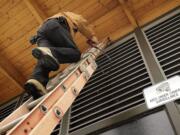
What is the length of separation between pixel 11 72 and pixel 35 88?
132 inches

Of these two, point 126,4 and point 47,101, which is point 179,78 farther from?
point 126,4

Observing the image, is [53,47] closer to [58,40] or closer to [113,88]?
[58,40]

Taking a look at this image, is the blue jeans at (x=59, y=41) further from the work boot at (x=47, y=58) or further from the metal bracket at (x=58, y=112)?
the metal bracket at (x=58, y=112)

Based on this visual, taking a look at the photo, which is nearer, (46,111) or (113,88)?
(46,111)

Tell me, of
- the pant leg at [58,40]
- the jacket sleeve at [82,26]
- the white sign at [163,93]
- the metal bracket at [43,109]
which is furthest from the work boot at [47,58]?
the jacket sleeve at [82,26]

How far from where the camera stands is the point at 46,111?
2.11m

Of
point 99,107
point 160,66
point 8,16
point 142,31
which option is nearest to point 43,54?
point 99,107

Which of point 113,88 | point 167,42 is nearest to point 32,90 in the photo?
point 113,88

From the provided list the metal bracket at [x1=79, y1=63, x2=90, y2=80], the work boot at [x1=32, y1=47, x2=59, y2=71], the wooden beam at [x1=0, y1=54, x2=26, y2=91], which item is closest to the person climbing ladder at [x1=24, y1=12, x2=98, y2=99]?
the work boot at [x1=32, y1=47, x2=59, y2=71]

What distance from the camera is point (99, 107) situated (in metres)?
3.59

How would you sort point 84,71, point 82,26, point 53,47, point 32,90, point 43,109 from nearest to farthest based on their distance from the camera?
point 43,109, point 32,90, point 53,47, point 84,71, point 82,26

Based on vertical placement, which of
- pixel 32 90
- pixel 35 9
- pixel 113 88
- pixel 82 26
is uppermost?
pixel 35 9

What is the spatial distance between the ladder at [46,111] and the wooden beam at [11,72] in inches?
112

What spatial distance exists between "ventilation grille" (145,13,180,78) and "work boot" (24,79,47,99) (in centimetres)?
142
